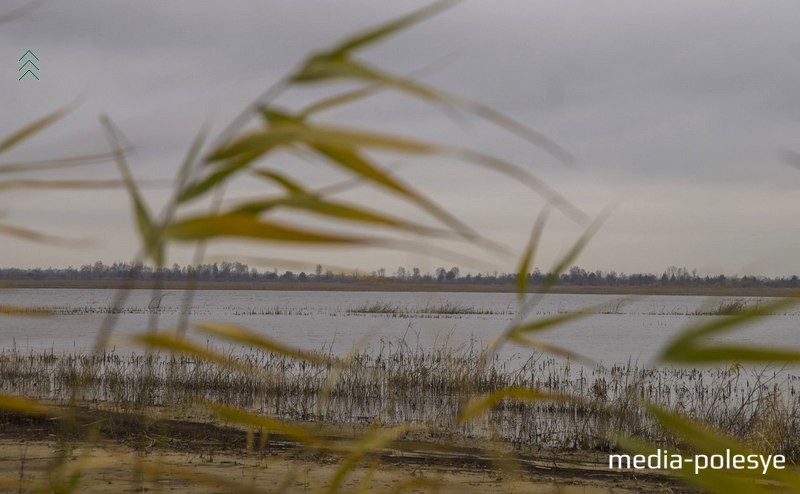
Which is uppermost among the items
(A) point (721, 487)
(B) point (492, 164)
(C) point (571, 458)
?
(B) point (492, 164)

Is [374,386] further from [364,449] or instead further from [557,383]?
[364,449]

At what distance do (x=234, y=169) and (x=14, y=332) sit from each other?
125 feet

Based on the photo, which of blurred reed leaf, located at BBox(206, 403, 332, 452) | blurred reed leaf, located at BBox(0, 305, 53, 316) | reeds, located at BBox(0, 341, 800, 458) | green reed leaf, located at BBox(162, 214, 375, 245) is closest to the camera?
green reed leaf, located at BBox(162, 214, 375, 245)

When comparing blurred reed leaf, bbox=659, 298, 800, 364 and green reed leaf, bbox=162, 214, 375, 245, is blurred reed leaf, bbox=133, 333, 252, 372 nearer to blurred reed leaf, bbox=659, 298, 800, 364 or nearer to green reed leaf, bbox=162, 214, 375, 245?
green reed leaf, bbox=162, 214, 375, 245

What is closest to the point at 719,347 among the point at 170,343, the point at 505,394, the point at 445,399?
the point at 505,394

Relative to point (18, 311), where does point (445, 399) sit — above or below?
below

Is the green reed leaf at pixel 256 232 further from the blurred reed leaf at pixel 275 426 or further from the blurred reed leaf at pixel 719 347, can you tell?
the blurred reed leaf at pixel 719 347

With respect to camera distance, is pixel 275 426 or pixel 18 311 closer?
pixel 275 426

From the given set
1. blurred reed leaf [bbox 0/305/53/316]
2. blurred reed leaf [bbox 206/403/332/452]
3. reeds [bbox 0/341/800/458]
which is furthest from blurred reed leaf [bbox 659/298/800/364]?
reeds [bbox 0/341/800/458]

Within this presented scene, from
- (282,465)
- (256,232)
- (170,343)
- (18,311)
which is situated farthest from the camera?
(282,465)

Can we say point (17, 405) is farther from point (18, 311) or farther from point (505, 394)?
point (505, 394)

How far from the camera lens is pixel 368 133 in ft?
2.91

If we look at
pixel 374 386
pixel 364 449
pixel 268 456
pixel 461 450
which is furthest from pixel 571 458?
pixel 364 449

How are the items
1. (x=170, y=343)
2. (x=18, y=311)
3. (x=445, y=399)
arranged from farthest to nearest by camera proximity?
(x=445, y=399) < (x=18, y=311) < (x=170, y=343)
